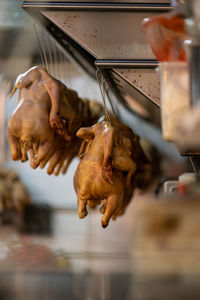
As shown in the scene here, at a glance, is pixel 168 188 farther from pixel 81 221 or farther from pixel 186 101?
pixel 186 101

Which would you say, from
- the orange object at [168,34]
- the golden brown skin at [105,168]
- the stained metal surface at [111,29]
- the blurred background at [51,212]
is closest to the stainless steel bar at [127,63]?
the stained metal surface at [111,29]

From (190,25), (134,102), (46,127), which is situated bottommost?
(134,102)

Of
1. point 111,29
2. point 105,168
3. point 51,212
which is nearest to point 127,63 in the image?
point 111,29

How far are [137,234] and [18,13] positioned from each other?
6.24 feet

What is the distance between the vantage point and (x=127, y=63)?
4.76ft

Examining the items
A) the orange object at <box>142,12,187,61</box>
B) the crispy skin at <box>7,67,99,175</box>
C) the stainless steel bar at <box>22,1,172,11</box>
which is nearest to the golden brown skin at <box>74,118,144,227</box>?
the crispy skin at <box>7,67,99,175</box>

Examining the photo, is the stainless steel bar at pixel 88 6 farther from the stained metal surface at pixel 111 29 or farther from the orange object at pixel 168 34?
the orange object at pixel 168 34

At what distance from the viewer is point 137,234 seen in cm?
81

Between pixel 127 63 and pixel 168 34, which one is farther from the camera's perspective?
pixel 127 63

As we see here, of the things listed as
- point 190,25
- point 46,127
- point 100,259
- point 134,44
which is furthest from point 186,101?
point 100,259

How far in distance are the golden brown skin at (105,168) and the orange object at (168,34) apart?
0.61 m

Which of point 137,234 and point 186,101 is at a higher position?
point 186,101

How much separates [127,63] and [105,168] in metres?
0.34

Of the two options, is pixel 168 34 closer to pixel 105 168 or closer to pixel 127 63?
pixel 127 63
